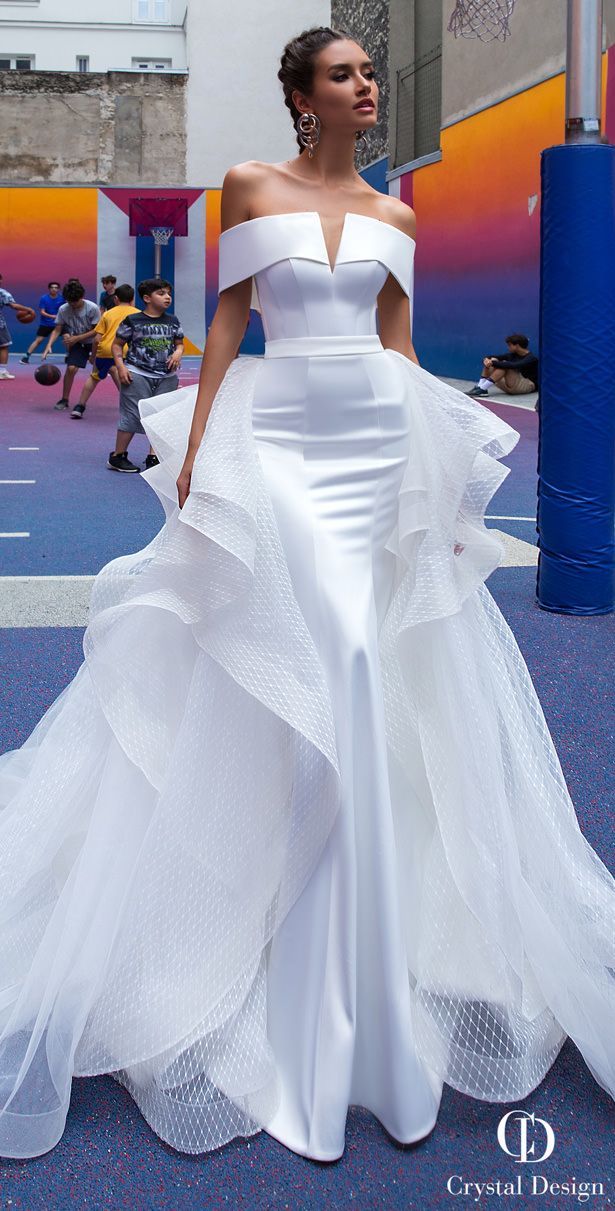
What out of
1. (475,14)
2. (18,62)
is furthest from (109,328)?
(18,62)

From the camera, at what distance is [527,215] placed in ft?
59.7

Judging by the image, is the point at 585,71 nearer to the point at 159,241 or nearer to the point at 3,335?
the point at 3,335

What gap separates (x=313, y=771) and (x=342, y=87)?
1362mm

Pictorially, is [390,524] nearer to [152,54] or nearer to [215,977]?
[215,977]

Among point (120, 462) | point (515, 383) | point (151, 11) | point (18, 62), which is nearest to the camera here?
point (120, 462)

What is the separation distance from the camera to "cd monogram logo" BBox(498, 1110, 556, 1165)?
225 cm

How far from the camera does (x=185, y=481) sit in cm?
251

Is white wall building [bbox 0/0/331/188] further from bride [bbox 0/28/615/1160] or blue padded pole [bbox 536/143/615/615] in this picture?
bride [bbox 0/28/615/1160]

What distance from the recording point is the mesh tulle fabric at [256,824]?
2316mm

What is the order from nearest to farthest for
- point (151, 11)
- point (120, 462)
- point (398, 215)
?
1. point (398, 215)
2. point (120, 462)
3. point (151, 11)

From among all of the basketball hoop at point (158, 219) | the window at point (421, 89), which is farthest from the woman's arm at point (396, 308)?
the basketball hoop at point (158, 219)

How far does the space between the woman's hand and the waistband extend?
10.9 inches

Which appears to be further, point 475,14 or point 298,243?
point 475,14

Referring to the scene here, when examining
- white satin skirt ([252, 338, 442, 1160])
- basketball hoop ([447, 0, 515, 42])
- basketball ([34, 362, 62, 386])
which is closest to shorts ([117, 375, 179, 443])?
basketball hoop ([447, 0, 515, 42])
